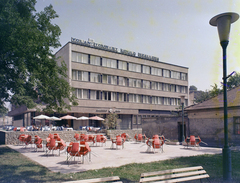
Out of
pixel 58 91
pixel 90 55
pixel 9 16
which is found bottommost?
pixel 58 91

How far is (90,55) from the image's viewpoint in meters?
46.3

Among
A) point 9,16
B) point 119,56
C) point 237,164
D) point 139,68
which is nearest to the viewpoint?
point 237,164

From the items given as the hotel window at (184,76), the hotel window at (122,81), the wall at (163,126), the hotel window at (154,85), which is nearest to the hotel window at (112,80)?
the hotel window at (122,81)

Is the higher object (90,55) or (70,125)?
(90,55)

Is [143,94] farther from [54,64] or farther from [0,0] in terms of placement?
[0,0]

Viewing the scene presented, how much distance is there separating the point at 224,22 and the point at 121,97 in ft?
145

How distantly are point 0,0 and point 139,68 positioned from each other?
4109 centimetres

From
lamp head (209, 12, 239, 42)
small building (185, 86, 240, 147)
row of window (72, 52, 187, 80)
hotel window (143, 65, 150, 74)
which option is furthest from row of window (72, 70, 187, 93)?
lamp head (209, 12, 239, 42)

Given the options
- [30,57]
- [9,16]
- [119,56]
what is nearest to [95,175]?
[30,57]

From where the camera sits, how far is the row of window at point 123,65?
4528 cm

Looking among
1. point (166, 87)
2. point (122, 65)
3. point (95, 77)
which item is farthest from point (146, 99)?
point (95, 77)

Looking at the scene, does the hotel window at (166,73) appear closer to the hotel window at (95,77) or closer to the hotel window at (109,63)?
the hotel window at (109,63)

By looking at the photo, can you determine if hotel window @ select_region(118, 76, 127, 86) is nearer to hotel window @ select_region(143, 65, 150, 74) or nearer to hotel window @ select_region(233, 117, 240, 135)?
hotel window @ select_region(143, 65, 150, 74)

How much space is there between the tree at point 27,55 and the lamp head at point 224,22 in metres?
12.3
